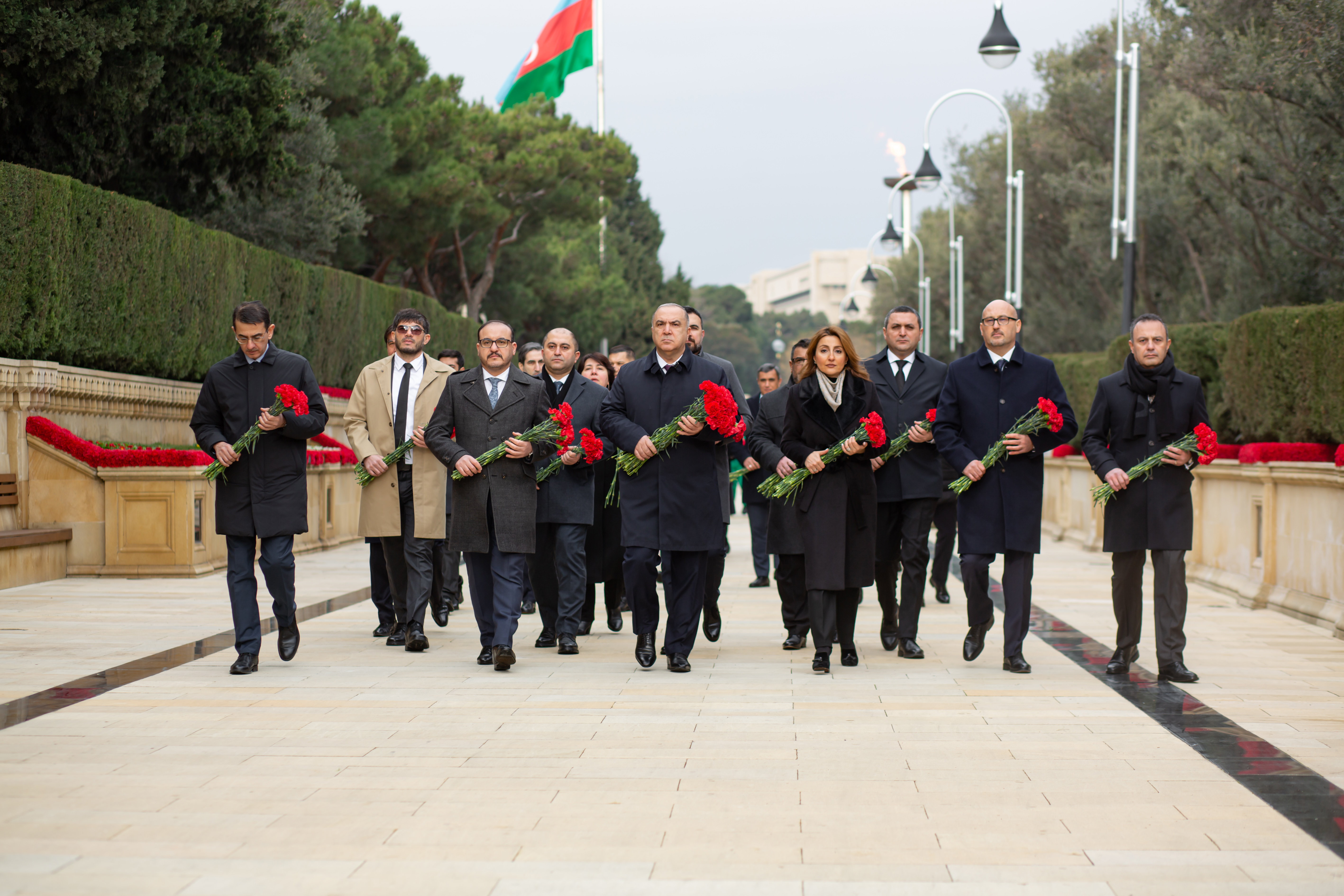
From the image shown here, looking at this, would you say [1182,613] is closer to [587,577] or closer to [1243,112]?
[587,577]

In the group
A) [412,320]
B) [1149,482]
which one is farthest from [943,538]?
[412,320]

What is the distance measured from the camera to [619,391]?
8641 millimetres

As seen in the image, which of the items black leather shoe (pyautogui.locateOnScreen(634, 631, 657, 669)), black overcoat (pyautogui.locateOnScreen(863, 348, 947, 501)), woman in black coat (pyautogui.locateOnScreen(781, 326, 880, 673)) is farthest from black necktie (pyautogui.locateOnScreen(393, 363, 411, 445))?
black overcoat (pyautogui.locateOnScreen(863, 348, 947, 501))

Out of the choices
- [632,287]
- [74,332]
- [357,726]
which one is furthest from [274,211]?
[632,287]

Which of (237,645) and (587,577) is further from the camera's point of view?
(587,577)

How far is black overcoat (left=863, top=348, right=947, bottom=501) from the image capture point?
9.05 meters

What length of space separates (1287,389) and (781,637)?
5.81m

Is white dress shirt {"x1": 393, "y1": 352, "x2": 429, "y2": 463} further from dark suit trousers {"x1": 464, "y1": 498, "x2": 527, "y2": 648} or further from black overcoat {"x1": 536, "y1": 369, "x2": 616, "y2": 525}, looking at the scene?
dark suit trousers {"x1": 464, "y1": 498, "x2": 527, "y2": 648}

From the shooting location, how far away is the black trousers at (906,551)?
8961mm

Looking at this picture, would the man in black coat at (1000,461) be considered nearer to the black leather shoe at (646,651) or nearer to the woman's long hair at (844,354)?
the woman's long hair at (844,354)

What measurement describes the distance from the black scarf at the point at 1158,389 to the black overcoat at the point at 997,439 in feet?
1.21

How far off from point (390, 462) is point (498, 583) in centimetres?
144

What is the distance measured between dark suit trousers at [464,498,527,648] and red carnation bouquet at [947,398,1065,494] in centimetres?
251

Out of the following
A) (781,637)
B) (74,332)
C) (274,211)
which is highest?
(274,211)
